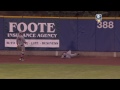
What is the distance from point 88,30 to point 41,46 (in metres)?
3.77

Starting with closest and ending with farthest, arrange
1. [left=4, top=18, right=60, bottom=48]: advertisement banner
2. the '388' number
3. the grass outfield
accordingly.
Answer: the grass outfield, the '388' number, [left=4, top=18, right=60, bottom=48]: advertisement banner

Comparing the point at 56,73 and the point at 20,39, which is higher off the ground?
the point at 20,39

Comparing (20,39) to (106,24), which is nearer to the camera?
(20,39)

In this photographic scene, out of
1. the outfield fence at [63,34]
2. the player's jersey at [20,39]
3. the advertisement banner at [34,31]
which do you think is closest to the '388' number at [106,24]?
the outfield fence at [63,34]

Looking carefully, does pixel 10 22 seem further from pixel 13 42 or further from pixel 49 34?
pixel 49 34

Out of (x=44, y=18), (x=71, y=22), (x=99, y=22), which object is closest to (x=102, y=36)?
(x=99, y=22)

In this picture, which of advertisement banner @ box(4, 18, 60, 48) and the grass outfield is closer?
the grass outfield

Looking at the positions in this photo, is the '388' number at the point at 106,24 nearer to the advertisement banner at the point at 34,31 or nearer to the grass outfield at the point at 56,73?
the advertisement banner at the point at 34,31

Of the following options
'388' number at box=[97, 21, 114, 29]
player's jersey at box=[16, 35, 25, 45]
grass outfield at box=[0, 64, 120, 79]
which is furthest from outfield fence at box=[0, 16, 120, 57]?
grass outfield at box=[0, 64, 120, 79]

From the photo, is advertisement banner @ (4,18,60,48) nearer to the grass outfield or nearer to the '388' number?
the '388' number

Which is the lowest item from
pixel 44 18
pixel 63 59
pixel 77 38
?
pixel 63 59

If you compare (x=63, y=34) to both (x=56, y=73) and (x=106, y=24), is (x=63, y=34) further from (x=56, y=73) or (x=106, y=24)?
(x=56, y=73)

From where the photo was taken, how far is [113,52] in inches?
949

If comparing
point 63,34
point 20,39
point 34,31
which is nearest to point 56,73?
point 20,39
